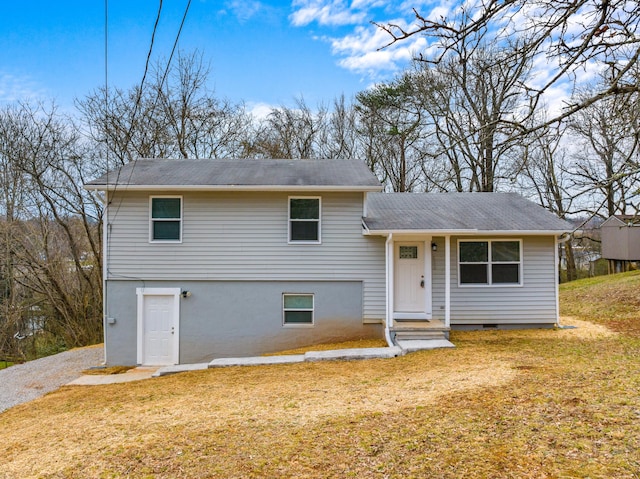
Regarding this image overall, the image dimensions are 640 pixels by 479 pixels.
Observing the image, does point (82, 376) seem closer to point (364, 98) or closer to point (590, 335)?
point (590, 335)

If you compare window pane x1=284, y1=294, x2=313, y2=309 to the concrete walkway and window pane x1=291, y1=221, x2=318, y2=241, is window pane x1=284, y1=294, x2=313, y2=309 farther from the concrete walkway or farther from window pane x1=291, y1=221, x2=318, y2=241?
the concrete walkway

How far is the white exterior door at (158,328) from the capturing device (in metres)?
11.3

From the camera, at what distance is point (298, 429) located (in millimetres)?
4730

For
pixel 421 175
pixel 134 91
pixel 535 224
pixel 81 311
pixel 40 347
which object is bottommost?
pixel 40 347

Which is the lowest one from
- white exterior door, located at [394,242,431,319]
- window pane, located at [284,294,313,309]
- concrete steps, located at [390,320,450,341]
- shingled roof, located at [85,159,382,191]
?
concrete steps, located at [390,320,450,341]

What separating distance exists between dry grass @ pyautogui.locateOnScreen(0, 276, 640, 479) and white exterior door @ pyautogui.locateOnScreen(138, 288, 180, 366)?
10.0 ft

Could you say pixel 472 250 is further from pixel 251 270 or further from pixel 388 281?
pixel 251 270

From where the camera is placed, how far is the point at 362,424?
471 centimetres

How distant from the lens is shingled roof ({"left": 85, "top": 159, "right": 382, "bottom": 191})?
10.8m

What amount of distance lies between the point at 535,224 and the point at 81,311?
737 inches

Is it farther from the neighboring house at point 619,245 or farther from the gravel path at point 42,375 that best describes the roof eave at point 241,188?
the neighboring house at point 619,245

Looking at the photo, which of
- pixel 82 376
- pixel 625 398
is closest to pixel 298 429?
pixel 625 398

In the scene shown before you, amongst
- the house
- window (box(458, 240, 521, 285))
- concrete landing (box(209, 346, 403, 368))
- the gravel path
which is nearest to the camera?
concrete landing (box(209, 346, 403, 368))

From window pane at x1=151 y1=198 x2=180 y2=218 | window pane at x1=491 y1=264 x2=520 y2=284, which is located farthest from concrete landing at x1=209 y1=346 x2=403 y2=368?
window pane at x1=151 y1=198 x2=180 y2=218
